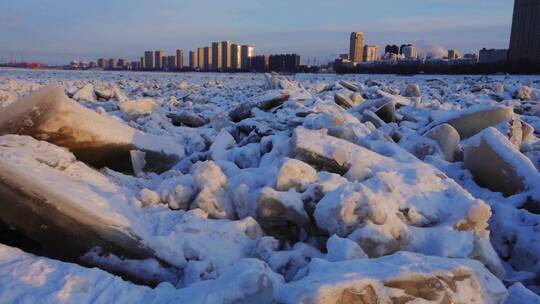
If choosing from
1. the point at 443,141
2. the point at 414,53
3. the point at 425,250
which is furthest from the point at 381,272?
the point at 414,53

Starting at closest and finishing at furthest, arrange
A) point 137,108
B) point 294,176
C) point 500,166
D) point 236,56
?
point 294,176
point 500,166
point 137,108
point 236,56

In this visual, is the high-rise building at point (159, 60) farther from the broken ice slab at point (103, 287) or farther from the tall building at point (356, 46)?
the broken ice slab at point (103, 287)

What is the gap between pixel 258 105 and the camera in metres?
6.58

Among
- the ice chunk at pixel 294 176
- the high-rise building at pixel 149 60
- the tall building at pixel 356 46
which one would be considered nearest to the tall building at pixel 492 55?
the tall building at pixel 356 46

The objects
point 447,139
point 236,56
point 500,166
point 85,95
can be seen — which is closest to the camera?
point 500,166

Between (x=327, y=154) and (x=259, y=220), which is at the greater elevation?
(x=327, y=154)

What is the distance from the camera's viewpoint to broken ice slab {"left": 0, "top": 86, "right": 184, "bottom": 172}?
10.0ft

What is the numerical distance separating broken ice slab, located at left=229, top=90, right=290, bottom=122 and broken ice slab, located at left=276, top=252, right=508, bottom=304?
15.6 feet

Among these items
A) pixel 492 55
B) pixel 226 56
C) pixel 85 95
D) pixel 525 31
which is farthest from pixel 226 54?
pixel 85 95

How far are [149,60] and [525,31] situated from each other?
6604cm

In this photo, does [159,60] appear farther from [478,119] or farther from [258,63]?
[478,119]

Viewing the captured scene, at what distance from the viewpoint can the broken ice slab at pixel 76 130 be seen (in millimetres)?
3055

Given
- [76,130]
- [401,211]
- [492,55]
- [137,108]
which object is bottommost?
[401,211]

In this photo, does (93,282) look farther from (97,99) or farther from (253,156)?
(97,99)
